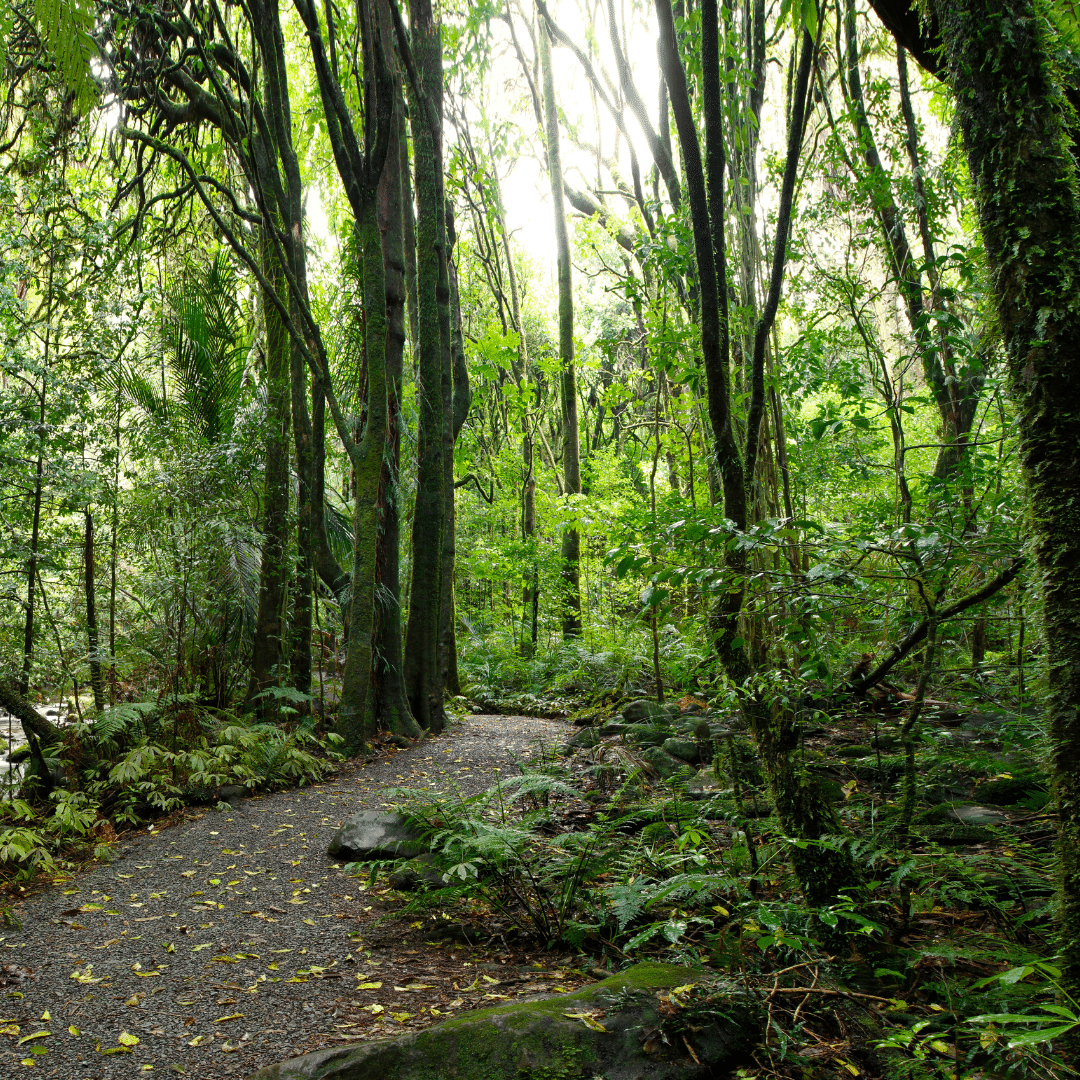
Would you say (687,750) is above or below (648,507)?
below

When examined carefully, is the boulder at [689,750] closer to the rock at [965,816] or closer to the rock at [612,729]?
the rock at [612,729]

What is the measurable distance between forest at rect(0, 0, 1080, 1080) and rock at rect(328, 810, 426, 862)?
0.56 meters

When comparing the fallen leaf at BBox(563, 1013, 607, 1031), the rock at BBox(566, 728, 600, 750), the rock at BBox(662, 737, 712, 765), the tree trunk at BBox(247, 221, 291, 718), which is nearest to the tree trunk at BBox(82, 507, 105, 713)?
the tree trunk at BBox(247, 221, 291, 718)

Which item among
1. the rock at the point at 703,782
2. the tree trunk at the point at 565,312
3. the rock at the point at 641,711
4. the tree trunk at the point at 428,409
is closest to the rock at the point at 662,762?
the rock at the point at 703,782

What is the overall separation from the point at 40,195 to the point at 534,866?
7171 mm

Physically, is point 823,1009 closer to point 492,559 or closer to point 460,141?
point 492,559

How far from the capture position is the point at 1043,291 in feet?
5.75

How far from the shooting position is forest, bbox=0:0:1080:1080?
2152mm

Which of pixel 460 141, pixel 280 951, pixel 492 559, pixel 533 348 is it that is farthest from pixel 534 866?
pixel 533 348

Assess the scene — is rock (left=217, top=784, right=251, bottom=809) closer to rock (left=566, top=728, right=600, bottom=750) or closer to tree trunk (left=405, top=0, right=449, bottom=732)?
tree trunk (left=405, top=0, right=449, bottom=732)

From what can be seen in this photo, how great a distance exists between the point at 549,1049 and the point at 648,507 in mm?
7979

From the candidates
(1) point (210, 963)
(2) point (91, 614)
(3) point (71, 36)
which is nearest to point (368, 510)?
(2) point (91, 614)

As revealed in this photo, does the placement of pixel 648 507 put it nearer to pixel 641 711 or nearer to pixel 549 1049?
pixel 641 711

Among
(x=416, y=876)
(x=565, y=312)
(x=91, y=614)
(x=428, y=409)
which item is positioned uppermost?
A: (x=565, y=312)
